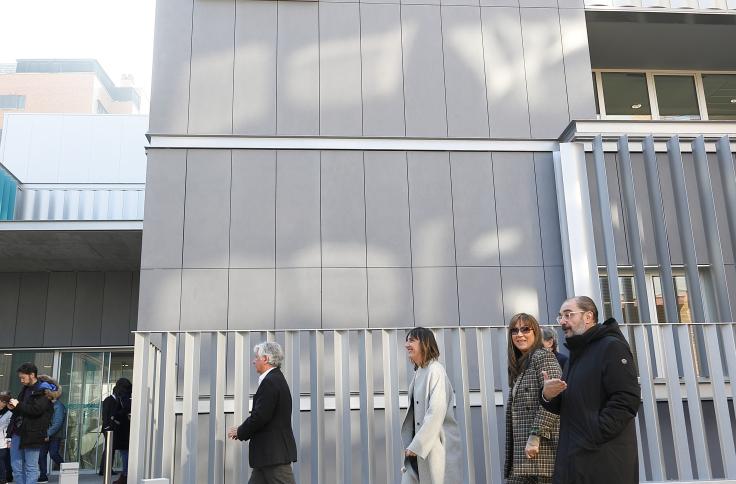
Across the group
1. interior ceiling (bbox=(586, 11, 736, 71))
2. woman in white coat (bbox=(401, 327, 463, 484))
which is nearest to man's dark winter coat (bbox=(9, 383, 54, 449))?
woman in white coat (bbox=(401, 327, 463, 484))

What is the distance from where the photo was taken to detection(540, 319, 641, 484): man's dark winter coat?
13.8ft

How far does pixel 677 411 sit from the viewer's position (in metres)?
6.77

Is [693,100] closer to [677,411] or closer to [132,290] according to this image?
[677,411]

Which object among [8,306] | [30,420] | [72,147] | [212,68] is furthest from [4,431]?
[72,147]

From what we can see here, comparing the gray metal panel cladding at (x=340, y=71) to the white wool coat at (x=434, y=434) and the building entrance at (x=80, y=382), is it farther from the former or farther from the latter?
the building entrance at (x=80, y=382)

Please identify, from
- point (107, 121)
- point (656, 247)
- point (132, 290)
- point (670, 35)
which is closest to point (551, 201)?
point (656, 247)

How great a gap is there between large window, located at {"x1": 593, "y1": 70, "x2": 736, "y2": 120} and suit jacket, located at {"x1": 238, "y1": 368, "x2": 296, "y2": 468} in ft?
34.1

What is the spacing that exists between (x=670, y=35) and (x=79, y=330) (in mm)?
14516

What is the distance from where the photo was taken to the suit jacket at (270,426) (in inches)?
231

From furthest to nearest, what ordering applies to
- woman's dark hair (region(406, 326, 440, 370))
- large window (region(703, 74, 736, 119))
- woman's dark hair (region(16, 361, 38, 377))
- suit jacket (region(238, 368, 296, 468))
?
large window (region(703, 74, 736, 119))
woman's dark hair (region(16, 361, 38, 377))
suit jacket (region(238, 368, 296, 468))
woman's dark hair (region(406, 326, 440, 370))

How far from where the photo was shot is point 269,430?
236 inches

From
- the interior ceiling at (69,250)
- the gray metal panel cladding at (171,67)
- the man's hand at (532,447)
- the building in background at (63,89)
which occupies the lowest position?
the man's hand at (532,447)

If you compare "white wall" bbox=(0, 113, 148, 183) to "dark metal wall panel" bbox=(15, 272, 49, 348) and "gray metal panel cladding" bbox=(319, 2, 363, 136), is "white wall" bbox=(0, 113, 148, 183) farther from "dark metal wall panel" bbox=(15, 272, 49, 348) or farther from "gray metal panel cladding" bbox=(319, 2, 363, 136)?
"gray metal panel cladding" bbox=(319, 2, 363, 136)

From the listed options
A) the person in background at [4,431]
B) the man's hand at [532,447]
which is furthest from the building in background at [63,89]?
the man's hand at [532,447]
